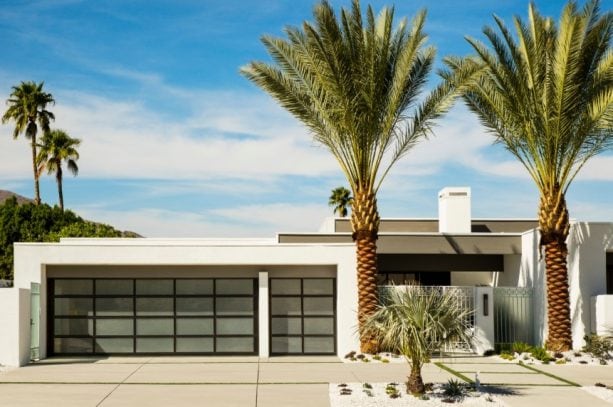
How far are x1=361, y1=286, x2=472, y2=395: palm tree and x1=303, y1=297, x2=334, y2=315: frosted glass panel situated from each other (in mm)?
8673

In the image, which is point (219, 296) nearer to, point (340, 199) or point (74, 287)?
point (74, 287)

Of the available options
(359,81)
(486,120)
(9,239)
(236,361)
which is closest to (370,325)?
(236,361)

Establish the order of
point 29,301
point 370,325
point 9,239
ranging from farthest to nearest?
1. point 9,239
2. point 29,301
3. point 370,325

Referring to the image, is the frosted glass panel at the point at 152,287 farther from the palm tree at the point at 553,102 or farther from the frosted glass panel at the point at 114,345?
the palm tree at the point at 553,102

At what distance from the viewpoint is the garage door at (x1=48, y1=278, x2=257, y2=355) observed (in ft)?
83.5

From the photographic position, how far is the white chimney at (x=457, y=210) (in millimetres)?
36375

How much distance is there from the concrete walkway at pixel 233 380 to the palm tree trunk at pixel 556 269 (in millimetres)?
2299

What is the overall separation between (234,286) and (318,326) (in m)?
2.86

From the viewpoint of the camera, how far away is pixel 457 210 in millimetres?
36469

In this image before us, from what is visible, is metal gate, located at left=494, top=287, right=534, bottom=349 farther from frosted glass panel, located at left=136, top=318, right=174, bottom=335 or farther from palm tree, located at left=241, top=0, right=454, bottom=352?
frosted glass panel, located at left=136, top=318, right=174, bottom=335

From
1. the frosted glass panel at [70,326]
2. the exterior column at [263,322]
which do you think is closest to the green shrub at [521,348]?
the exterior column at [263,322]

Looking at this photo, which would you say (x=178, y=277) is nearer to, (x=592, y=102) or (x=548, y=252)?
(x=548, y=252)

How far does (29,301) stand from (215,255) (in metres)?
5.34

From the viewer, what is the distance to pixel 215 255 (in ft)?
81.4
